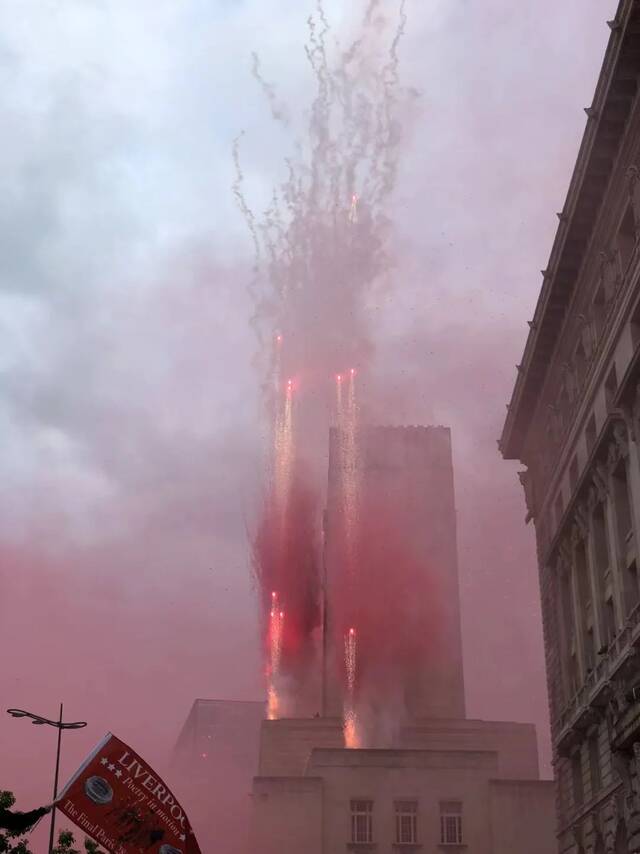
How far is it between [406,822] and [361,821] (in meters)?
3.05

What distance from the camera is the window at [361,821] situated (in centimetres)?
7444

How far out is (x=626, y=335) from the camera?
41750mm

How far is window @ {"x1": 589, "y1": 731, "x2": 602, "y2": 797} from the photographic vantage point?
45156 mm

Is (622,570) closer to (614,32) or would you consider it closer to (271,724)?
(614,32)

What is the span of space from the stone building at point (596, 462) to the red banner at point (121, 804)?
20.9 meters

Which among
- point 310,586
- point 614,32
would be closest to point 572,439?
point 614,32

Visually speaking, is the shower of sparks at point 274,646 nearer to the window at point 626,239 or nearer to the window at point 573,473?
the window at point 573,473

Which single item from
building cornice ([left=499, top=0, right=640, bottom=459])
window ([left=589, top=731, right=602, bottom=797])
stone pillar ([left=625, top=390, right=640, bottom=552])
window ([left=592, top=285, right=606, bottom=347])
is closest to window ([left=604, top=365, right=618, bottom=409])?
window ([left=592, top=285, right=606, bottom=347])

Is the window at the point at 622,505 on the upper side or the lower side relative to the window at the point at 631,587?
upper

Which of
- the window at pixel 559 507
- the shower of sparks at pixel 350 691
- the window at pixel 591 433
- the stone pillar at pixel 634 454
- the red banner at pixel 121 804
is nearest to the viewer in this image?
the red banner at pixel 121 804

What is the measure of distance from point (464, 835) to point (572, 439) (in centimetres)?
3561

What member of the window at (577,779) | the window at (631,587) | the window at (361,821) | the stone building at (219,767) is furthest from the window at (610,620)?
the stone building at (219,767)

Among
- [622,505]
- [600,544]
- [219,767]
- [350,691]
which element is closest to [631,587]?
[622,505]

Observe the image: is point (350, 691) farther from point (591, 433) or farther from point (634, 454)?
point (634, 454)
